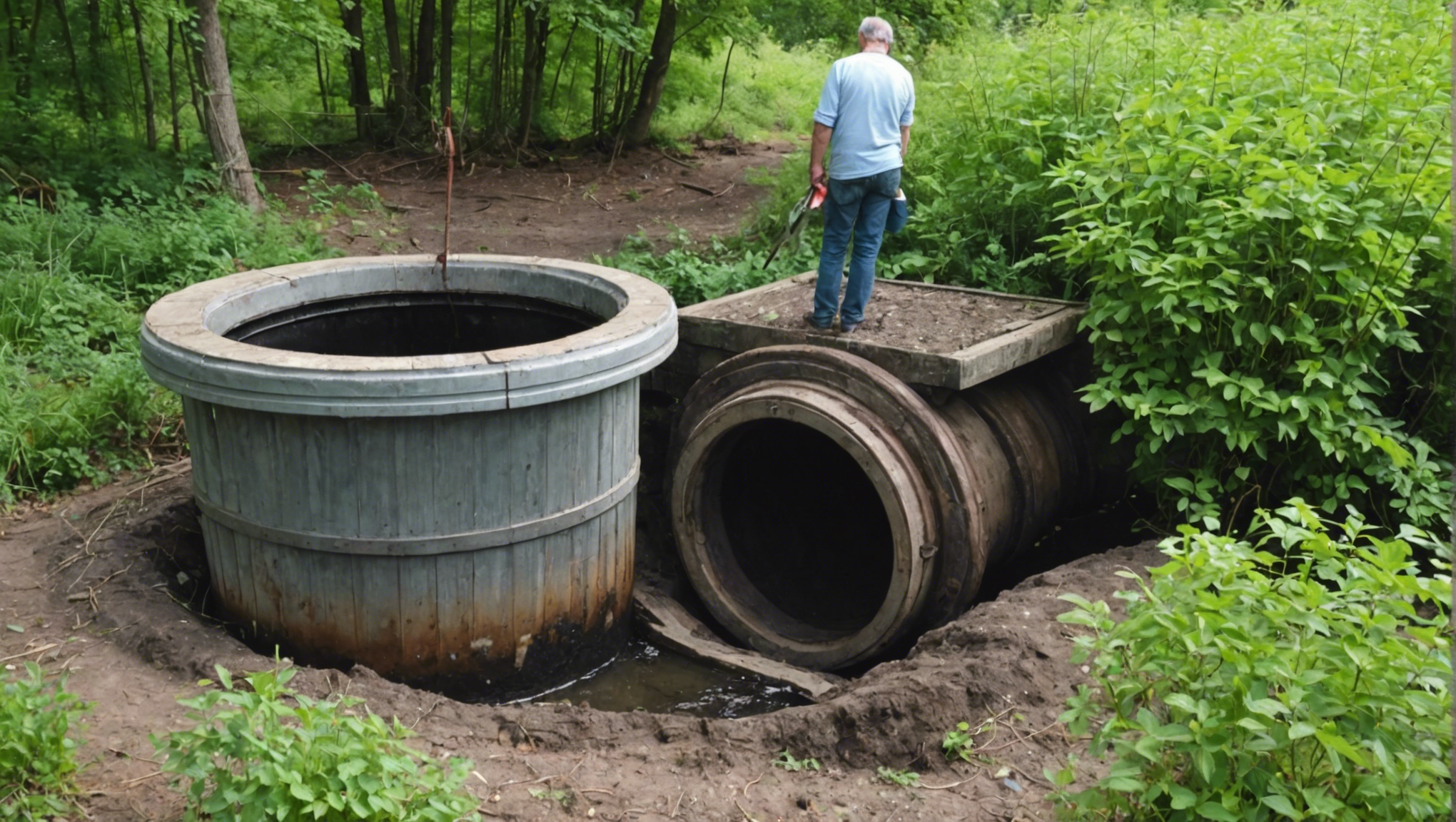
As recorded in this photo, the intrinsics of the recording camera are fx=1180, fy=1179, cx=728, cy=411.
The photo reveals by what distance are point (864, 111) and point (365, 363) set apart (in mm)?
2611

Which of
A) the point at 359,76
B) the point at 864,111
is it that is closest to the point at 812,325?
the point at 864,111

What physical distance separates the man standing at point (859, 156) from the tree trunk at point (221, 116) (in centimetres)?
582

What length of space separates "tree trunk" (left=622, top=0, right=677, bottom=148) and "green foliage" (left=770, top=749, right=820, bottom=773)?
11.3 m

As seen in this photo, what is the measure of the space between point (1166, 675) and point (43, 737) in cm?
285

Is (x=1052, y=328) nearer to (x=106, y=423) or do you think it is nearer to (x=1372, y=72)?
(x=1372, y=72)

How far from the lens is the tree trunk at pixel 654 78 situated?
13.9 meters

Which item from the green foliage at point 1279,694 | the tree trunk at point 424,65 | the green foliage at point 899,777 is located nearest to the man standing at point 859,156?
the green foliage at point 899,777

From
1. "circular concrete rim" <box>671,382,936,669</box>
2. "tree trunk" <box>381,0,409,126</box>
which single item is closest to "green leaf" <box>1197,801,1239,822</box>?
"circular concrete rim" <box>671,382,936,669</box>

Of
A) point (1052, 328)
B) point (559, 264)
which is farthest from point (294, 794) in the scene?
point (1052, 328)

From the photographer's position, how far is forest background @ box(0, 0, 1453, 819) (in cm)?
255

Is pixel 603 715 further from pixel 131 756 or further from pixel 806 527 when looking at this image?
pixel 806 527

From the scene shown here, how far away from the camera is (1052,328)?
5.66 meters

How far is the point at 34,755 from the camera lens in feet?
10.2

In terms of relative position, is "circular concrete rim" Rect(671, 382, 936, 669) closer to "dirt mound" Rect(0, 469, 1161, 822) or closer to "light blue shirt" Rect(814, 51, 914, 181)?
"dirt mound" Rect(0, 469, 1161, 822)
